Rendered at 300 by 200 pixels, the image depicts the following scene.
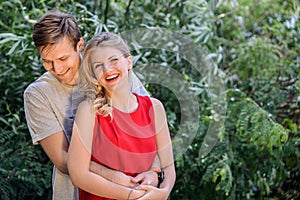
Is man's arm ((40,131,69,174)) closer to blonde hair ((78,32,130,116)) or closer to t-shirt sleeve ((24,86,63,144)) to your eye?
t-shirt sleeve ((24,86,63,144))

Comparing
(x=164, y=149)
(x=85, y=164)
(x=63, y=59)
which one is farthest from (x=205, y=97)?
(x=85, y=164)

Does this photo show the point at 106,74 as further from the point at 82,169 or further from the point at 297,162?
the point at 297,162

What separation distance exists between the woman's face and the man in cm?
13

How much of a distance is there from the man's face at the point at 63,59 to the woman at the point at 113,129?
0.19 feet

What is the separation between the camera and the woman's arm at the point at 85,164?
1.93 meters

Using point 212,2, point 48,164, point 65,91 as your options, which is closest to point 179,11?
point 212,2

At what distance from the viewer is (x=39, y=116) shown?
2.10 metres

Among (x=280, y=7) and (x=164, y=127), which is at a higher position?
(x=164, y=127)

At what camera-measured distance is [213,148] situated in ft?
11.0

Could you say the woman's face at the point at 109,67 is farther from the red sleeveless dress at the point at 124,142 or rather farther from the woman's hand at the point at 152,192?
the woman's hand at the point at 152,192

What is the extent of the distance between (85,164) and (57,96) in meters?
0.33

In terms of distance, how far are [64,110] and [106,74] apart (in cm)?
27

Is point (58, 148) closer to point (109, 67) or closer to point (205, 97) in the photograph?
point (109, 67)

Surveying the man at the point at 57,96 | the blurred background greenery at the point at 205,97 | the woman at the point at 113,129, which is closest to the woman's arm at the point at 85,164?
the woman at the point at 113,129
